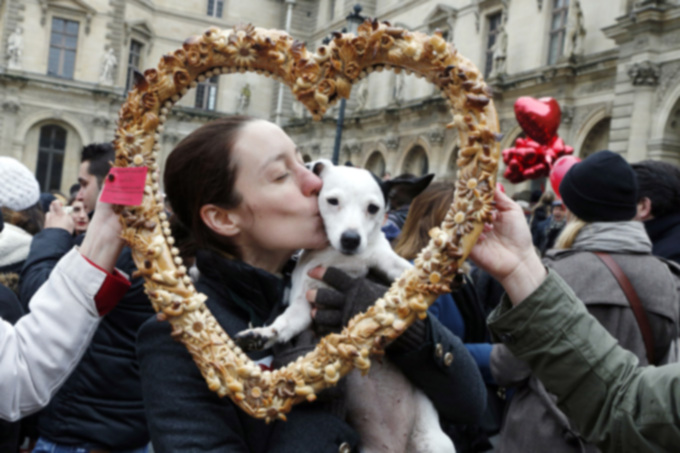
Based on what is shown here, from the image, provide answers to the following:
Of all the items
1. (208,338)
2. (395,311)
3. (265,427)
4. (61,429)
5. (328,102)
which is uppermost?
(328,102)

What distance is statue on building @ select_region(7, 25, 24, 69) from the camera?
32.0 meters

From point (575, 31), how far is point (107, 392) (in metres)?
18.8

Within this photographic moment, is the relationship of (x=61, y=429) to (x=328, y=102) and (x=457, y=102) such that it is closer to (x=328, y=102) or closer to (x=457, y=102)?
(x=328, y=102)

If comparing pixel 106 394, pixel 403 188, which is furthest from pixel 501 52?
pixel 403 188

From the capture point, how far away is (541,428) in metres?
2.94

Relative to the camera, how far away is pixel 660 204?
395 centimetres

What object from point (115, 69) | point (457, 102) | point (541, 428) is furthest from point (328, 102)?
point (115, 69)

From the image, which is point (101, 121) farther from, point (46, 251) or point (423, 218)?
point (423, 218)

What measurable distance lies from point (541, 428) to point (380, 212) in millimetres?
1459

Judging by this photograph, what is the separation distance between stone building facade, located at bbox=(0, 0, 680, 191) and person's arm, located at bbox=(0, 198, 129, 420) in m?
5.90

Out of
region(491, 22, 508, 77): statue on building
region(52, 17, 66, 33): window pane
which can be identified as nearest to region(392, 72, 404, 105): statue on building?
region(491, 22, 508, 77): statue on building

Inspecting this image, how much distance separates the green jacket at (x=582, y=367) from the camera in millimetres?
1743

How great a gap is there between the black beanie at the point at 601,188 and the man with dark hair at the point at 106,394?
1.99 m

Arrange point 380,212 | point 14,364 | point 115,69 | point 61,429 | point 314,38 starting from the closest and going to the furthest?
point 14,364
point 380,212
point 61,429
point 115,69
point 314,38
